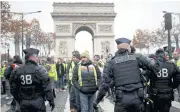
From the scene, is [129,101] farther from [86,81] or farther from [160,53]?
[86,81]

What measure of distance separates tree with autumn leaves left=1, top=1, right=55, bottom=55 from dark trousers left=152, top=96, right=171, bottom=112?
2581cm

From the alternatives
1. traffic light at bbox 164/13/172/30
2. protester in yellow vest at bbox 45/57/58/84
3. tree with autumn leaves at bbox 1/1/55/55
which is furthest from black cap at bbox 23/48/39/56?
tree with autumn leaves at bbox 1/1/55/55

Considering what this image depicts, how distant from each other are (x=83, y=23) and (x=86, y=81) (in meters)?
49.4

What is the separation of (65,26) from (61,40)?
2.36 meters

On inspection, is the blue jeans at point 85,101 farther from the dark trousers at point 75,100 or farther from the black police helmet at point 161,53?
the black police helmet at point 161,53

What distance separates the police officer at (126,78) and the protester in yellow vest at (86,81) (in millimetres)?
2555

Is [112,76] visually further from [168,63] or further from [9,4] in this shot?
[9,4]

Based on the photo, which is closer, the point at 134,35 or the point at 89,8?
the point at 89,8

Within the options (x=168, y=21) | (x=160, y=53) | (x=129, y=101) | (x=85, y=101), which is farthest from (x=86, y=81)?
(x=168, y=21)

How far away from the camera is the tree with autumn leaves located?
33469 millimetres

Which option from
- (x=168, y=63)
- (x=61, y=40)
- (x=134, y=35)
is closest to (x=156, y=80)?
(x=168, y=63)

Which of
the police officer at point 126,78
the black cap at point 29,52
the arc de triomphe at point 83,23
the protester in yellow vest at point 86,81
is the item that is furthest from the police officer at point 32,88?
the arc de triomphe at point 83,23

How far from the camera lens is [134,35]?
278ft

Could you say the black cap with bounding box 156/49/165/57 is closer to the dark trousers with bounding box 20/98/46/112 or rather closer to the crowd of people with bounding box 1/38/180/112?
the crowd of people with bounding box 1/38/180/112
